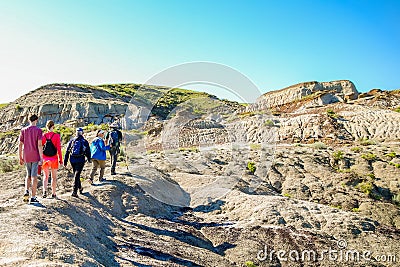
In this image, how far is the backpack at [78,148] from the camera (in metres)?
9.18

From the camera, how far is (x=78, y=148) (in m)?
9.17

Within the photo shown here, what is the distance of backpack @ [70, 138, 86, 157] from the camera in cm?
918

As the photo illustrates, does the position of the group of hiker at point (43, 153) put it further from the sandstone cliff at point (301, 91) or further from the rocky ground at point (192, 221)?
the sandstone cliff at point (301, 91)

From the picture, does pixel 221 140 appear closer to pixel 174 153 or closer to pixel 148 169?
pixel 174 153

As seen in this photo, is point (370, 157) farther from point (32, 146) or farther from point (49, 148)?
point (32, 146)

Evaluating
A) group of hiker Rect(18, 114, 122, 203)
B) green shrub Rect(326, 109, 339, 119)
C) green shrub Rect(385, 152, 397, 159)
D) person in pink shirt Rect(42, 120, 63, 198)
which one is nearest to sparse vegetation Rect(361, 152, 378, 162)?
green shrub Rect(385, 152, 397, 159)

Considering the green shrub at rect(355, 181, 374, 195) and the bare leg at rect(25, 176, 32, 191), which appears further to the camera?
the green shrub at rect(355, 181, 374, 195)

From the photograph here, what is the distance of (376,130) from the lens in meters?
31.3

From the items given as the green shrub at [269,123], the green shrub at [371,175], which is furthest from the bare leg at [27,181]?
the green shrub at [269,123]

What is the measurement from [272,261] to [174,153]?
631 inches

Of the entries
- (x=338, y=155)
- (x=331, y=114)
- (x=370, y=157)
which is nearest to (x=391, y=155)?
(x=370, y=157)

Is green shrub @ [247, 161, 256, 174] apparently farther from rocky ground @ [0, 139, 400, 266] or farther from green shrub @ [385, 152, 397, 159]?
green shrub @ [385, 152, 397, 159]

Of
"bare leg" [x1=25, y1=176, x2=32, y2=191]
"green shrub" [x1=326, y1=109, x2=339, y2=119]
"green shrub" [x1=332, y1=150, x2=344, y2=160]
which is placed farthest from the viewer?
"green shrub" [x1=326, y1=109, x2=339, y2=119]

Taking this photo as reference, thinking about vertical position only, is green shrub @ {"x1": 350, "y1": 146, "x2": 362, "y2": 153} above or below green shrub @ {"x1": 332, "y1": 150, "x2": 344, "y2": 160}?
above
